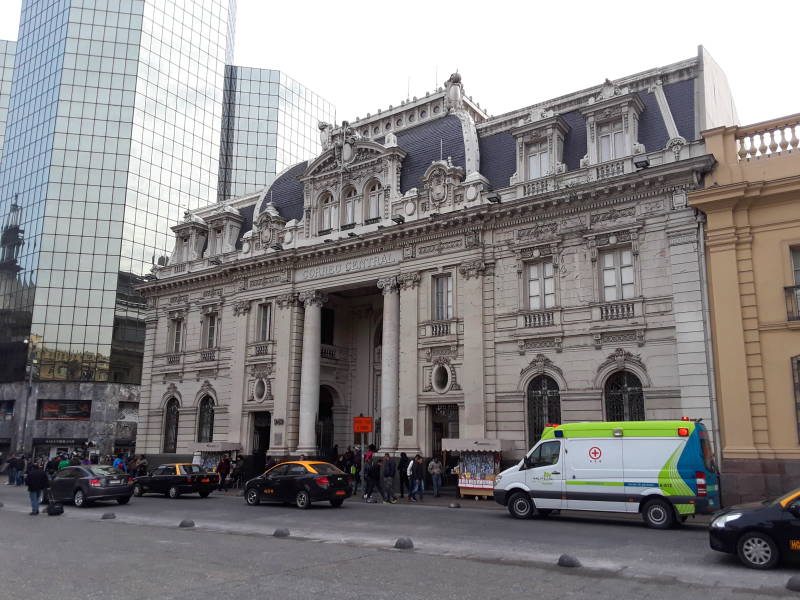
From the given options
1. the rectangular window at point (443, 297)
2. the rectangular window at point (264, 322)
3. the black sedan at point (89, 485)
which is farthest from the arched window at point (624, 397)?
the rectangular window at point (264, 322)

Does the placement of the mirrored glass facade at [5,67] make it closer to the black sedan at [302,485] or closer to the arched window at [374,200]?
the arched window at [374,200]

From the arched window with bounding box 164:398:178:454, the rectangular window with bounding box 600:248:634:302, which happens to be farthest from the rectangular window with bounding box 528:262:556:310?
the arched window with bounding box 164:398:178:454

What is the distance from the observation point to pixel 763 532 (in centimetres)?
1038

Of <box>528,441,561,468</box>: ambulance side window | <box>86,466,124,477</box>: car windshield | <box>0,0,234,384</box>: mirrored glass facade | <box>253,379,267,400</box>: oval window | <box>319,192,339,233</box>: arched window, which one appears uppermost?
<box>0,0,234,384</box>: mirrored glass facade

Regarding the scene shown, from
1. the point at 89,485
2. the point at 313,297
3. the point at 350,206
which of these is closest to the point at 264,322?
the point at 313,297

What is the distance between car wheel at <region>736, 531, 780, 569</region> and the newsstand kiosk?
13.5 metres

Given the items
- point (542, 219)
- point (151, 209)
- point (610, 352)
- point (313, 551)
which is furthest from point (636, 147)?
point (151, 209)

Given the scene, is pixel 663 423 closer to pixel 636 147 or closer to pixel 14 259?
pixel 636 147

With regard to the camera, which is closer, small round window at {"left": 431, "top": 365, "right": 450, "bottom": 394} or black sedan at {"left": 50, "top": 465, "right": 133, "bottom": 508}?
black sedan at {"left": 50, "top": 465, "right": 133, "bottom": 508}

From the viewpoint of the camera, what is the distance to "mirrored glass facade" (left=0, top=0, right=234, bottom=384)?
6044 centimetres

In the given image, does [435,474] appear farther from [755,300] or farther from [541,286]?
[755,300]

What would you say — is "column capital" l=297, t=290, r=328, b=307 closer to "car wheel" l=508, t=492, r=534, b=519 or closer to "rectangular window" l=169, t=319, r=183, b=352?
"rectangular window" l=169, t=319, r=183, b=352

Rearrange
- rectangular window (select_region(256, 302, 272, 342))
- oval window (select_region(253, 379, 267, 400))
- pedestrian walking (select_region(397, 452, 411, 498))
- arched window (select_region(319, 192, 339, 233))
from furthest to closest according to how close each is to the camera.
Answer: rectangular window (select_region(256, 302, 272, 342)) < oval window (select_region(253, 379, 267, 400)) < arched window (select_region(319, 192, 339, 233)) < pedestrian walking (select_region(397, 452, 411, 498))

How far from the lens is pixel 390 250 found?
30.2 metres
